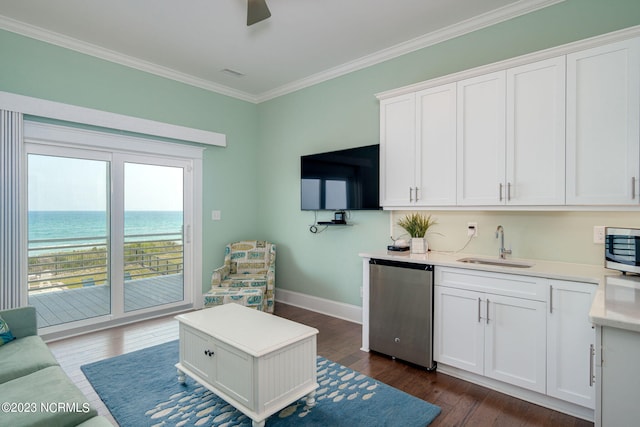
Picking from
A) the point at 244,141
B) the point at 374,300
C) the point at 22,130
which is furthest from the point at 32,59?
the point at 374,300

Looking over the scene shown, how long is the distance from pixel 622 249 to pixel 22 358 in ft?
11.9

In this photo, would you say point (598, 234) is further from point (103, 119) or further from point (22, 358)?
point (103, 119)

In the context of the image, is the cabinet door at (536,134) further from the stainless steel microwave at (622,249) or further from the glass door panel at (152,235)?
the glass door panel at (152,235)

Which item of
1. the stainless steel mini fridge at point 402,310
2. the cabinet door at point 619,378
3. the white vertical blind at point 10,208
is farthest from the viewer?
the white vertical blind at point 10,208

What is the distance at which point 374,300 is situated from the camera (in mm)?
2998

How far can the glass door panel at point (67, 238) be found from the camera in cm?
327

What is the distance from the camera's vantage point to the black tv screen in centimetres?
341

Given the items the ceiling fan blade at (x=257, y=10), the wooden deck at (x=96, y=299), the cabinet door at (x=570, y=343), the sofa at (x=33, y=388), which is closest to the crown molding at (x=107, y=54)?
the ceiling fan blade at (x=257, y=10)

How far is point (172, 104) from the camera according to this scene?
4082mm

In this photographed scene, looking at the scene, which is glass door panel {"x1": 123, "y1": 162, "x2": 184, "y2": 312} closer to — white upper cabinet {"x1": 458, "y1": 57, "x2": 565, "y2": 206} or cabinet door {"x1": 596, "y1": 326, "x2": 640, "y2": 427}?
white upper cabinet {"x1": 458, "y1": 57, "x2": 565, "y2": 206}

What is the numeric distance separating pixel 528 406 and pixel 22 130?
4.61 m

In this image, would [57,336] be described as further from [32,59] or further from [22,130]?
[32,59]

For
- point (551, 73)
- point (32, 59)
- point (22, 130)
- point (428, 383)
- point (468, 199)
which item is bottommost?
point (428, 383)

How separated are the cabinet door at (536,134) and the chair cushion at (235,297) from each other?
2652mm
